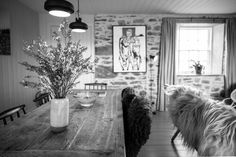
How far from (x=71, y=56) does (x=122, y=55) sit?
3307 mm

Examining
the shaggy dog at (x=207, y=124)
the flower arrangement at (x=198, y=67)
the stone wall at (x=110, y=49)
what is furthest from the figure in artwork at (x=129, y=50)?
the shaggy dog at (x=207, y=124)

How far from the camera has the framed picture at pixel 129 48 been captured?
14.2 feet

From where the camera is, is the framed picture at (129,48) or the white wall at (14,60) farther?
the framed picture at (129,48)

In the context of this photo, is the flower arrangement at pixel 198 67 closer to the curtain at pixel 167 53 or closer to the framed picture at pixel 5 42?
the curtain at pixel 167 53

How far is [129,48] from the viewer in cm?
435

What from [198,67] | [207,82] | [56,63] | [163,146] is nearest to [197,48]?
[198,67]

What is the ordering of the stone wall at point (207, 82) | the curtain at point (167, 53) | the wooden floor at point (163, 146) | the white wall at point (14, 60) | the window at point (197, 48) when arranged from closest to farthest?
the wooden floor at point (163, 146) < the white wall at point (14, 60) < the curtain at point (167, 53) < the stone wall at point (207, 82) < the window at point (197, 48)

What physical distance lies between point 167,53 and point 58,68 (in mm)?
3755

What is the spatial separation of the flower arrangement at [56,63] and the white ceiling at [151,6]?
2.73 meters

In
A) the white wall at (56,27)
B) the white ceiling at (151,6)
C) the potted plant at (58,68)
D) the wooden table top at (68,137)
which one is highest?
the white ceiling at (151,6)

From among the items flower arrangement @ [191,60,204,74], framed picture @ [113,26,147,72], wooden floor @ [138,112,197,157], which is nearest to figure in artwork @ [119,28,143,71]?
framed picture @ [113,26,147,72]

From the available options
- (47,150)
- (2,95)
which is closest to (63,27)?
(47,150)

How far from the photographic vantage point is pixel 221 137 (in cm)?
109

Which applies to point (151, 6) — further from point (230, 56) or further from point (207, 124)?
point (207, 124)
